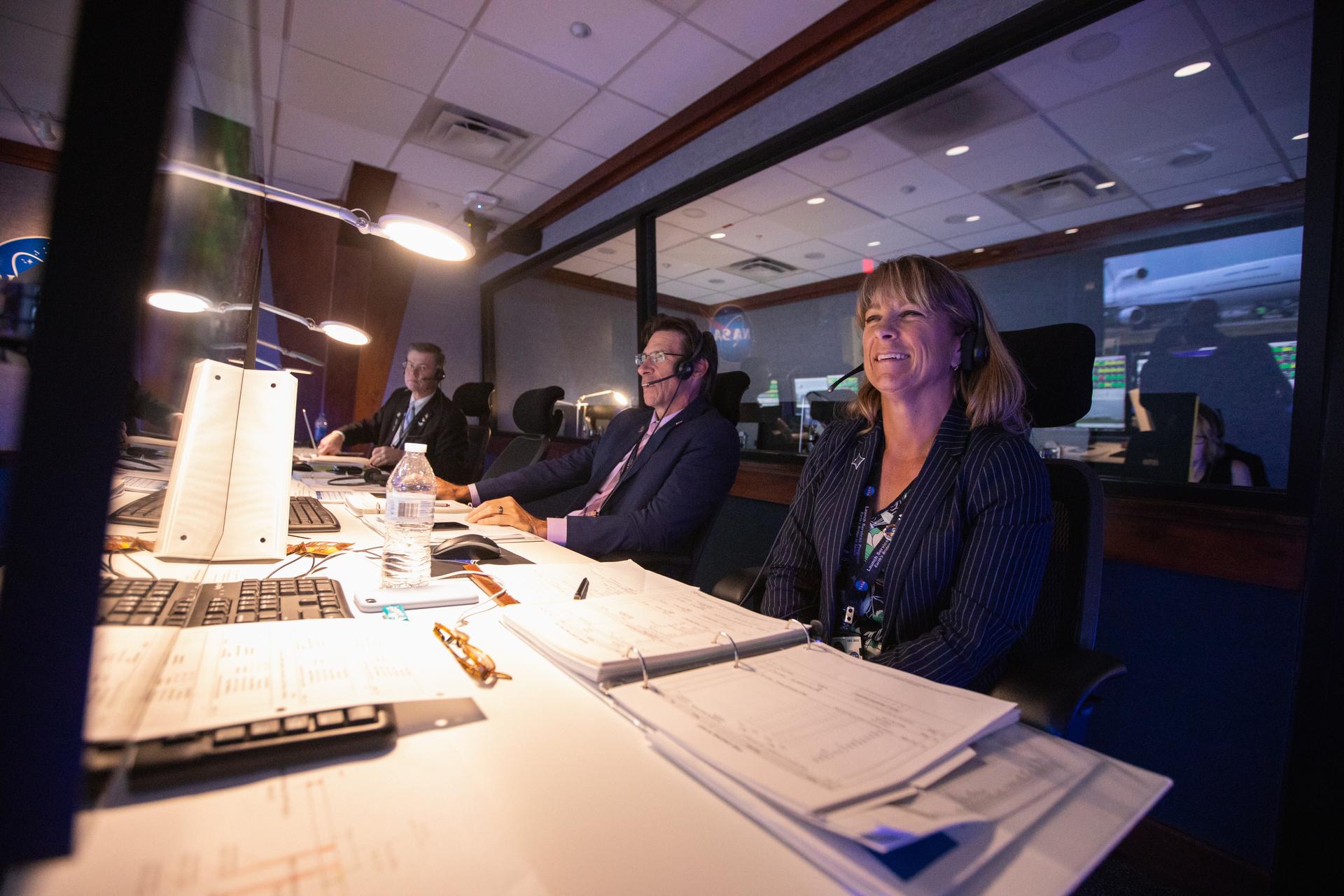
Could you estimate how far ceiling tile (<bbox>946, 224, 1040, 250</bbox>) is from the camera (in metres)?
4.18

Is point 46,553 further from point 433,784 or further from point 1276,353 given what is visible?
point 1276,353

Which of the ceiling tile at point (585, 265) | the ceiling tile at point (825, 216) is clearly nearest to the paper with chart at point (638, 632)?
the ceiling tile at point (825, 216)

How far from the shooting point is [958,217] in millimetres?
4129

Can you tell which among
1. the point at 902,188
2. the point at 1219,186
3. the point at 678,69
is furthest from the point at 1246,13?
the point at 678,69

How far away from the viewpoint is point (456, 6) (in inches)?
96.7

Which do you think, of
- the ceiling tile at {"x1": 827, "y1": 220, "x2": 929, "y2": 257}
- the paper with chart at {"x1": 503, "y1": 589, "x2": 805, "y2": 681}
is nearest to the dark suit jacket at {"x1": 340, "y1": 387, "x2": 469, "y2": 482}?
the paper with chart at {"x1": 503, "y1": 589, "x2": 805, "y2": 681}

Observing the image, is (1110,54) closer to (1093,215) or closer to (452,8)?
(1093,215)

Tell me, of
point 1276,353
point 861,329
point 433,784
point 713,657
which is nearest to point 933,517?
point 861,329

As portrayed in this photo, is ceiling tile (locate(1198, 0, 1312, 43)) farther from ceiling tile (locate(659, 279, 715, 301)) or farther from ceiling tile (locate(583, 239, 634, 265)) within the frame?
ceiling tile (locate(659, 279, 715, 301))

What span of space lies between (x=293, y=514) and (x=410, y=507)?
0.66 m

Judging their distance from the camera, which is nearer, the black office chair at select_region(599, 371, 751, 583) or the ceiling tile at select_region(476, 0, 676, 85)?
the black office chair at select_region(599, 371, 751, 583)

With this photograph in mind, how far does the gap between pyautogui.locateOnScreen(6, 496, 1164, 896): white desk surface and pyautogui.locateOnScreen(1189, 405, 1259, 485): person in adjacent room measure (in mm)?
1523

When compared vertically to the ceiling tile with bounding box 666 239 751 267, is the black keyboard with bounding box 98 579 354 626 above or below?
below

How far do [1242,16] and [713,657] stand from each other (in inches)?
111
